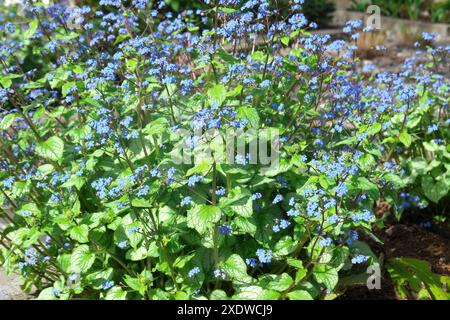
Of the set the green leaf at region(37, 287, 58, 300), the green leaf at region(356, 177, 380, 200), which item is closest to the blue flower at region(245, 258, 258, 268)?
the green leaf at region(356, 177, 380, 200)

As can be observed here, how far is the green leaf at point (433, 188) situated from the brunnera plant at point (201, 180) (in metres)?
0.45

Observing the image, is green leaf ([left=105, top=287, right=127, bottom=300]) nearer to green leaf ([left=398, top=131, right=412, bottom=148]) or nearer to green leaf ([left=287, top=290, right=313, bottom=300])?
green leaf ([left=287, top=290, right=313, bottom=300])

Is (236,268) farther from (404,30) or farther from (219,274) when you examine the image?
(404,30)

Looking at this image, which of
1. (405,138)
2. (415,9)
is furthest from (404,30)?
(405,138)

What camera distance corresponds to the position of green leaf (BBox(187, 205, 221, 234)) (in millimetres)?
2978

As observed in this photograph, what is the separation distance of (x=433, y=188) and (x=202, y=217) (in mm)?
2205

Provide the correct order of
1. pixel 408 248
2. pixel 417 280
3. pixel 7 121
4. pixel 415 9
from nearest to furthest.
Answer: pixel 7 121, pixel 417 280, pixel 408 248, pixel 415 9

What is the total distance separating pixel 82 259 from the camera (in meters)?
3.38

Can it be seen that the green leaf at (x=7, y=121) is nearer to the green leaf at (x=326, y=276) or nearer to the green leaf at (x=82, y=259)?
the green leaf at (x=82, y=259)

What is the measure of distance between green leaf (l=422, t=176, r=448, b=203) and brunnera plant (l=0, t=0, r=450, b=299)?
0.45 m

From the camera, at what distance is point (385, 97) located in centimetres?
403

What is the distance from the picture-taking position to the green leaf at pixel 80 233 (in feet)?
10.7

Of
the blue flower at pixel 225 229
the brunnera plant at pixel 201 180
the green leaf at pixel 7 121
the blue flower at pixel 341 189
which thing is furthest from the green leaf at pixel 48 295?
the blue flower at pixel 341 189

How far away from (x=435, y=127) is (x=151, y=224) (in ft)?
7.29
